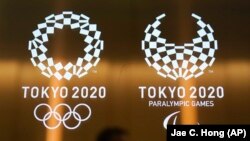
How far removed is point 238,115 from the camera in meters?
2.76

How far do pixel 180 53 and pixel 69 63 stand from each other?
0.71m

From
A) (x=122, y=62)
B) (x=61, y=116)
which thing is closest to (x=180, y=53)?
(x=122, y=62)

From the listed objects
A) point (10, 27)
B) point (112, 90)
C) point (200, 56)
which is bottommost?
point (112, 90)

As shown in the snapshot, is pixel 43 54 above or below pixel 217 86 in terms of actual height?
above

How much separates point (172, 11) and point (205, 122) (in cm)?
76

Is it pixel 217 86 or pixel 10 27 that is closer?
pixel 217 86

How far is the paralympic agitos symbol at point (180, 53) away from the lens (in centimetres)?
286

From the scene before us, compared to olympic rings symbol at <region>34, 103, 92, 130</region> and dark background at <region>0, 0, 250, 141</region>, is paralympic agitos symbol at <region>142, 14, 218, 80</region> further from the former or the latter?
olympic rings symbol at <region>34, 103, 92, 130</region>

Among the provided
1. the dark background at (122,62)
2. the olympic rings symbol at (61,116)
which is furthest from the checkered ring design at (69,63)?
the olympic rings symbol at (61,116)

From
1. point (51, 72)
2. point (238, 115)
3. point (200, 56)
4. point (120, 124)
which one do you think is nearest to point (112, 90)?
point (120, 124)

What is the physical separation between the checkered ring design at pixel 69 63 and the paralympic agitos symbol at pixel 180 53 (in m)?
0.33

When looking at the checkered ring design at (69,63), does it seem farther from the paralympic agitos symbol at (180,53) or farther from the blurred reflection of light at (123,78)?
the paralympic agitos symbol at (180,53)

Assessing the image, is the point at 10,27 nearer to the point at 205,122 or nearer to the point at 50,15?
the point at 50,15

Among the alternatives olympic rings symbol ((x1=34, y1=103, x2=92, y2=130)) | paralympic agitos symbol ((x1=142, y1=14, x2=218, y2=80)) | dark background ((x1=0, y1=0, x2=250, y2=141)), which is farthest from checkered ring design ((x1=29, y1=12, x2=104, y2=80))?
paralympic agitos symbol ((x1=142, y1=14, x2=218, y2=80))
